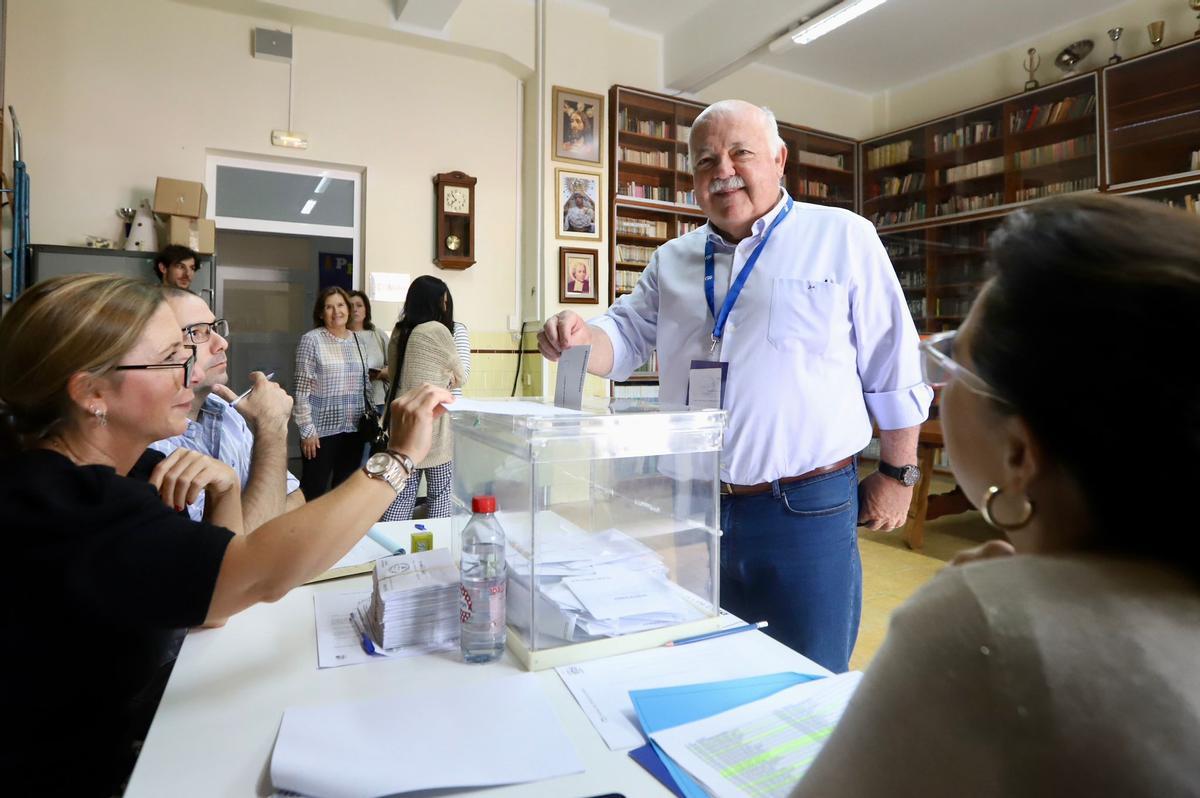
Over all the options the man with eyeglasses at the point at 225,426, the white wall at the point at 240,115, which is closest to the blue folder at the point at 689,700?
the man with eyeglasses at the point at 225,426

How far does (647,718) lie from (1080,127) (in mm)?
6503

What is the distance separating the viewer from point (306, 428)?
377 centimetres

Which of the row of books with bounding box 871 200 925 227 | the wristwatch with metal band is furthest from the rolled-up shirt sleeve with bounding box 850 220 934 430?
the row of books with bounding box 871 200 925 227

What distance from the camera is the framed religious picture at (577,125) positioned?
4.98 m

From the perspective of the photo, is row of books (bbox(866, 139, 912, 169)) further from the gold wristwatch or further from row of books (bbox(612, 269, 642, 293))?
the gold wristwatch

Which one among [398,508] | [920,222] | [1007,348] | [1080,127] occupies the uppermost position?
[1080,127]

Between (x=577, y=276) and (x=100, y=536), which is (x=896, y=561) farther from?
(x=100, y=536)

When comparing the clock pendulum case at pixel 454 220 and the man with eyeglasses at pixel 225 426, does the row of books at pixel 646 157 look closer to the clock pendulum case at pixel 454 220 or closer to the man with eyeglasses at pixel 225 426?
the clock pendulum case at pixel 454 220

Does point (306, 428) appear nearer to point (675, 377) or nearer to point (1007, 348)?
point (675, 377)

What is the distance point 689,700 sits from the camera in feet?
2.91

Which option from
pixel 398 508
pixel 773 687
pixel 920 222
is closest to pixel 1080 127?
pixel 920 222

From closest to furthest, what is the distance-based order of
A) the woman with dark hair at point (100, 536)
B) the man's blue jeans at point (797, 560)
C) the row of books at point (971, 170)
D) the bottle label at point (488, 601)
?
the woman with dark hair at point (100, 536) < the bottle label at point (488, 601) < the man's blue jeans at point (797, 560) < the row of books at point (971, 170)

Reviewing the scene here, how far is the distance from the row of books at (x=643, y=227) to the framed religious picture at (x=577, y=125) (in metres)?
0.64

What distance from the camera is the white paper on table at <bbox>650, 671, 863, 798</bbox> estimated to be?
72 cm
